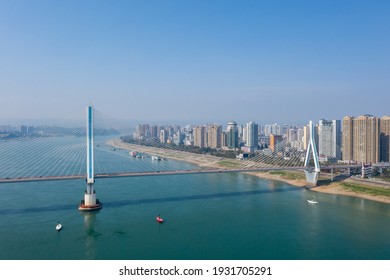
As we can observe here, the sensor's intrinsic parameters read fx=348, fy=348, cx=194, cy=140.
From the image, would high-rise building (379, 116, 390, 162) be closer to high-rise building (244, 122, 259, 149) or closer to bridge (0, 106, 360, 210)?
bridge (0, 106, 360, 210)

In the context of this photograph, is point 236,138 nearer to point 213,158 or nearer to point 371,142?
point 213,158

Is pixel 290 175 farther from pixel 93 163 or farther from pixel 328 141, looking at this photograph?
pixel 93 163

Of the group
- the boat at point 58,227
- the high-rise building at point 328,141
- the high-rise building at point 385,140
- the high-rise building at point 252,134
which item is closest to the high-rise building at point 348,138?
the high-rise building at point 385,140

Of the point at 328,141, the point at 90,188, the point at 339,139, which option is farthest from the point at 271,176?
the point at 339,139

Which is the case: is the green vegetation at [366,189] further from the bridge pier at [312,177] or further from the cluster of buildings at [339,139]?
the cluster of buildings at [339,139]

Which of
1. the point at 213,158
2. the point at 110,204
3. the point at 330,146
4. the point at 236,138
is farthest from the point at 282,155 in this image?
the point at 110,204
